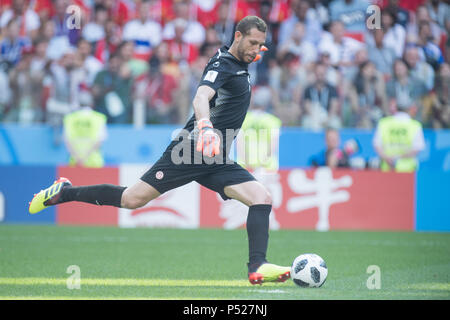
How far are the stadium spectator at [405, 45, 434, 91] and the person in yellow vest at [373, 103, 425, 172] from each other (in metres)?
0.79

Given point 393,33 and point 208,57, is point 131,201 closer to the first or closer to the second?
point 208,57

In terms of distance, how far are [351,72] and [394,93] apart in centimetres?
94

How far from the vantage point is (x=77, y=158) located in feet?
45.4

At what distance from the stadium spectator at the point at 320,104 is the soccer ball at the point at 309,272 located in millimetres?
7734

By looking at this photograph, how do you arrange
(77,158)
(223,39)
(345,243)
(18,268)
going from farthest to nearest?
(223,39) < (77,158) < (345,243) < (18,268)

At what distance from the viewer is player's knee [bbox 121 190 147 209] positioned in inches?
280

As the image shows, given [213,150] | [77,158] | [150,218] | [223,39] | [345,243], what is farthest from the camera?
[223,39]

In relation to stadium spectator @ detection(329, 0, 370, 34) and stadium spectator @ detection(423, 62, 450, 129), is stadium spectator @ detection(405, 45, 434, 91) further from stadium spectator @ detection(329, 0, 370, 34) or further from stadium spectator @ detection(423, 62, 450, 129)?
A: stadium spectator @ detection(329, 0, 370, 34)

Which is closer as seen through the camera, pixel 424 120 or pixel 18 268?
pixel 18 268

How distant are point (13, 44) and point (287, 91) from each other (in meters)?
5.33

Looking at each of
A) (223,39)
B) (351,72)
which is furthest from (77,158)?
(351,72)

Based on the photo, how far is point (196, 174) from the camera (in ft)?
22.8

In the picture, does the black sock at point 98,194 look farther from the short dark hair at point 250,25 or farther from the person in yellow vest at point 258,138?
the person in yellow vest at point 258,138
